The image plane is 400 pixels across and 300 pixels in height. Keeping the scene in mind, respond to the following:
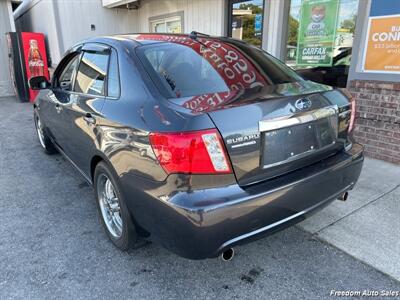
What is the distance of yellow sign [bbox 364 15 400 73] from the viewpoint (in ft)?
12.5

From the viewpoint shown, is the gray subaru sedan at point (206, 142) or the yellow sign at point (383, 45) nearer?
the gray subaru sedan at point (206, 142)

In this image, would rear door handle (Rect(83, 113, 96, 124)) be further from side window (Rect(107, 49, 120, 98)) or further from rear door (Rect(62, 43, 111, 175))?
side window (Rect(107, 49, 120, 98))

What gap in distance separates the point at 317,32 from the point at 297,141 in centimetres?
371

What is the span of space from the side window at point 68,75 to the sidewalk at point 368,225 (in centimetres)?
270

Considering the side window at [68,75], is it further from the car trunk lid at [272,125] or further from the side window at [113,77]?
the car trunk lid at [272,125]

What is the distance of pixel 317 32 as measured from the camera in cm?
502

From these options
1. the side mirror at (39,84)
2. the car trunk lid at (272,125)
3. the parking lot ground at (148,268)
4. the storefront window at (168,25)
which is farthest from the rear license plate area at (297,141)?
the storefront window at (168,25)

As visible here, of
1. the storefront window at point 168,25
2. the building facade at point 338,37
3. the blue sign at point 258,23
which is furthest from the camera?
the storefront window at point 168,25

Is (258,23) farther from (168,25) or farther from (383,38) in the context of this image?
(168,25)

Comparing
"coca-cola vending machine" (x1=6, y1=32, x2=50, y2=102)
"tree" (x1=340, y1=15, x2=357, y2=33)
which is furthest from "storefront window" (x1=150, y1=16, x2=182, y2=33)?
"tree" (x1=340, y1=15, x2=357, y2=33)

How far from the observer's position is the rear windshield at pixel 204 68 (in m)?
2.13

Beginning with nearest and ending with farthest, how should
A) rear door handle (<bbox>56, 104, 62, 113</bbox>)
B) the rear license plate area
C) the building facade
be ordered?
→ the rear license plate area
rear door handle (<bbox>56, 104, 62, 113</bbox>)
the building facade

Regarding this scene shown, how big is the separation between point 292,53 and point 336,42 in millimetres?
810

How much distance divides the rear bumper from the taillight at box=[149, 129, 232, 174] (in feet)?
0.35
